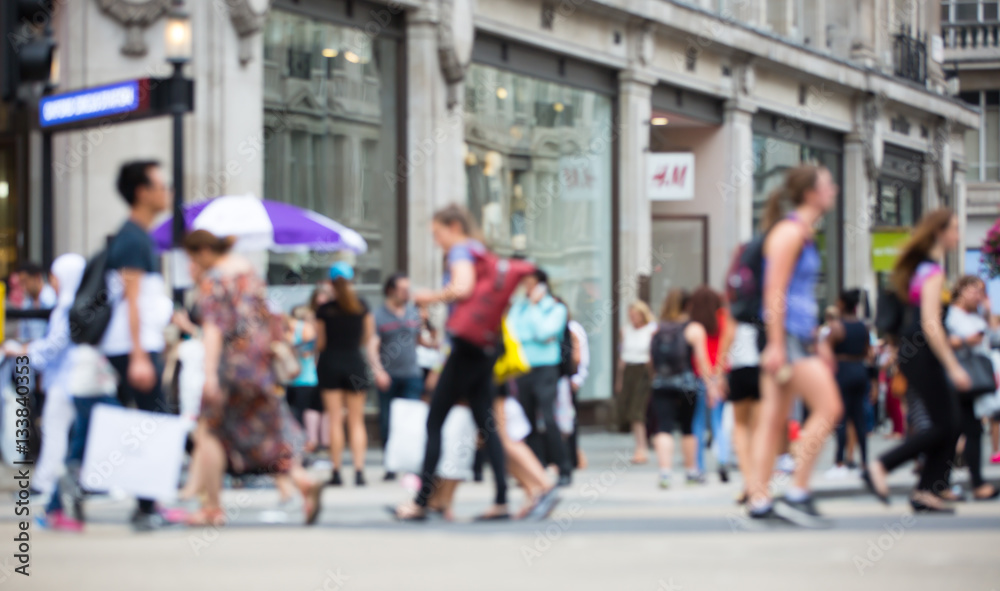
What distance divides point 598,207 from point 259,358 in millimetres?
15754

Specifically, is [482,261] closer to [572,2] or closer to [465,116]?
[465,116]

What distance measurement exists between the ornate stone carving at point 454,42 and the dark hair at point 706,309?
22.0 feet

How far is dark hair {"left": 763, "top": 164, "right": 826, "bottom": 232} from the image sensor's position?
8523mm

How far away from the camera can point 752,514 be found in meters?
8.48

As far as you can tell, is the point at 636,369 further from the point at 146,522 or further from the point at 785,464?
the point at 146,522

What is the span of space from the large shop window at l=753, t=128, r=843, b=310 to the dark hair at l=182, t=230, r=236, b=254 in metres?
19.5

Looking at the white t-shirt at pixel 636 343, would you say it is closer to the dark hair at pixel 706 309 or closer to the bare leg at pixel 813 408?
the dark hair at pixel 706 309

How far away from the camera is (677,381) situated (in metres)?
12.9

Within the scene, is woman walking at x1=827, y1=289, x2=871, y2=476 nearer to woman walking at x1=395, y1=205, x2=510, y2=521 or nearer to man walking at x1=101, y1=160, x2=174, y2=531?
woman walking at x1=395, y1=205, x2=510, y2=521

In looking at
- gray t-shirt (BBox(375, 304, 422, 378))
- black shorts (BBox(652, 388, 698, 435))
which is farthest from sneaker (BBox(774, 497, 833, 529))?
gray t-shirt (BBox(375, 304, 422, 378))

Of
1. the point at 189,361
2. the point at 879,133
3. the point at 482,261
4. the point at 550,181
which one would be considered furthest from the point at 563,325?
the point at 879,133

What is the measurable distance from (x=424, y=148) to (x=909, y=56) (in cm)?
2011

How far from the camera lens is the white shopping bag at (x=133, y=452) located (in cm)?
797

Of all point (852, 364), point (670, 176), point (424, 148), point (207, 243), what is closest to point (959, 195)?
point (670, 176)
